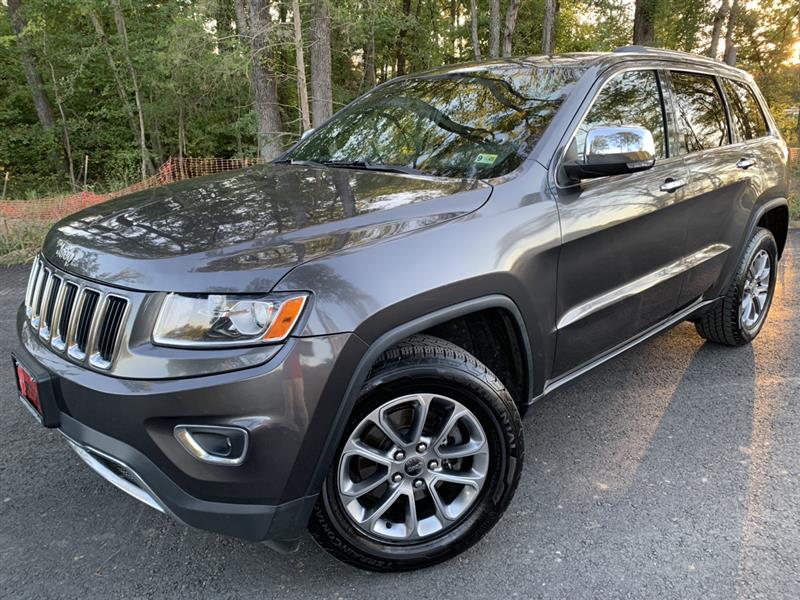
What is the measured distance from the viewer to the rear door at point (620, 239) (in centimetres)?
243

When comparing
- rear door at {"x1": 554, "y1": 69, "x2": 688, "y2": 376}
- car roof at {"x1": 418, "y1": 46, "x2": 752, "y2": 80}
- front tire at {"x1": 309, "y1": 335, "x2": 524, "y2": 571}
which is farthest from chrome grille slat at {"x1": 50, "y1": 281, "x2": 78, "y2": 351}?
car roof at {"x1": 418, "y1": 46, "x2": 752, "y2": 80}

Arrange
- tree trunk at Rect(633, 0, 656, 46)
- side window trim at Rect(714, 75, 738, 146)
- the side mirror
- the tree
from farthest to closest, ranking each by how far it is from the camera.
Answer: tree trunk at Rect(633, 0, 656, 46)
the tree
side window trim at Rect(714, 75, 738, 146)
the side mirror

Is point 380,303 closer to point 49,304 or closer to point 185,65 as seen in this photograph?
point 49,304

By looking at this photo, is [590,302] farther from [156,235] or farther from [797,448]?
[156,235]

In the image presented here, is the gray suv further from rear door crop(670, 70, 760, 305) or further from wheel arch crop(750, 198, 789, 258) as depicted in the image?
wheel arch crop(750, 198, 789, 258)

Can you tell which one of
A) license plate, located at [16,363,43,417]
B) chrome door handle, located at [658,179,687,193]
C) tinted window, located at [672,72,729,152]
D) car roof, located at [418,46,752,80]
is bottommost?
license plate, located at [16,363,43,417]

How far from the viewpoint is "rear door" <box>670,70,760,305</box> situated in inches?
124

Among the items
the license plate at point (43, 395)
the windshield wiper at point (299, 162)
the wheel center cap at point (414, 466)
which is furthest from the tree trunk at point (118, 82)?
the wheel center cap at point (414, 466)

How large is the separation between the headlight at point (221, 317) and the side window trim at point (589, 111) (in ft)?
4.25

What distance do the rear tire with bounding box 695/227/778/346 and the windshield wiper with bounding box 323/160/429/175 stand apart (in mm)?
2344

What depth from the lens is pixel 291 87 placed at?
13.2m

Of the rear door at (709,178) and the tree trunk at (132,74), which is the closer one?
the rear door at (709,178)

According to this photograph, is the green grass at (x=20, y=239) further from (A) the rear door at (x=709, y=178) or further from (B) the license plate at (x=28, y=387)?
(B) the license plate at (x=28, y=387)

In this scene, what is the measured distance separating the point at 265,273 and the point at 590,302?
4.93 feet
